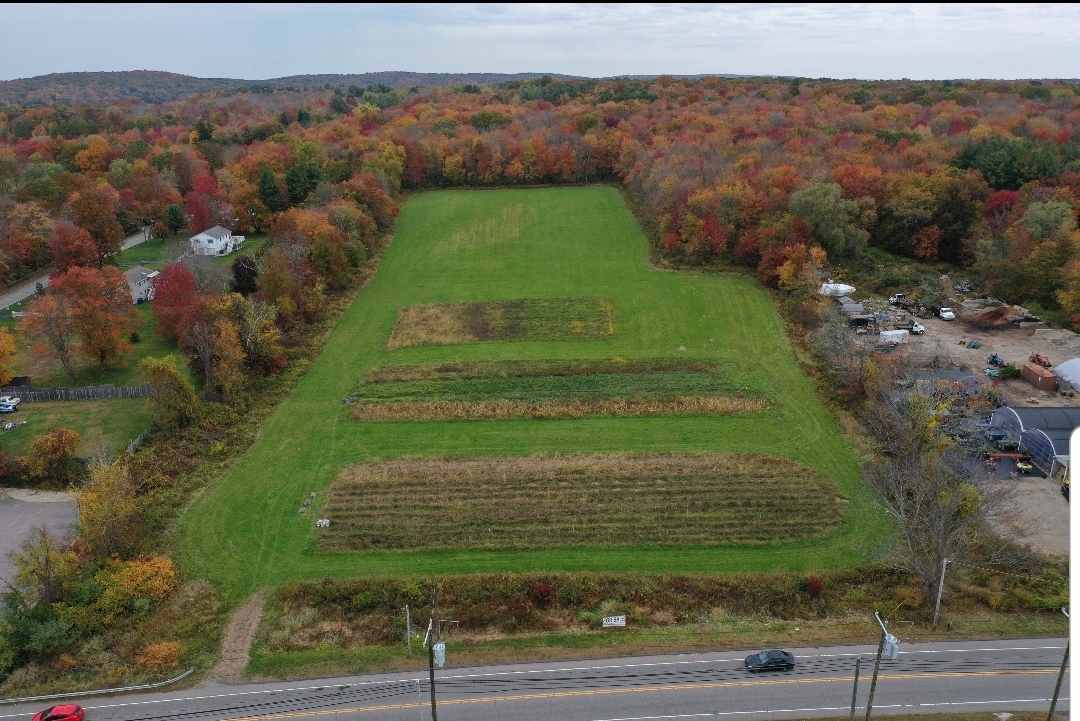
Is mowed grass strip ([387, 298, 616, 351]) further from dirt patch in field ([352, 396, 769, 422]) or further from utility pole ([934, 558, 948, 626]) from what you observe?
utility pole ([934, 558, 948, 626])

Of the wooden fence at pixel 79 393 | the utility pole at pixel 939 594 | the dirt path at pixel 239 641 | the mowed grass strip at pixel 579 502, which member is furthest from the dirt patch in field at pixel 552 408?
the utility pole at pixel 939 594

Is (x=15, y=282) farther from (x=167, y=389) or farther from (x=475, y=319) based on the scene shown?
(x=475, y=319)

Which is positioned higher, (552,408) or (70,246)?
(70,246)

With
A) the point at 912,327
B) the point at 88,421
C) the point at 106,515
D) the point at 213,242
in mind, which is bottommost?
the point at 88,421

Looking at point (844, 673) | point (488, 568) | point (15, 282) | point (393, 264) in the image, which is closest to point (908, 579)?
point (844, 673)

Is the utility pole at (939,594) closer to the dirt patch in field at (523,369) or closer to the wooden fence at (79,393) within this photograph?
the dirt patch in field at (523,369)

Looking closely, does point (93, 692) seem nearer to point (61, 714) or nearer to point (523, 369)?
point (61, 714)

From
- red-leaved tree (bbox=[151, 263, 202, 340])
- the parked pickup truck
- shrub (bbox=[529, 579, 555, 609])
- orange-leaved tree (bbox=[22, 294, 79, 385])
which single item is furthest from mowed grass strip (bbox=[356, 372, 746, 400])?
orange-leaved tree (bbox=[22, 294, 79, 385])

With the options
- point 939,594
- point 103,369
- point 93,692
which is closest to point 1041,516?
point 939,594
